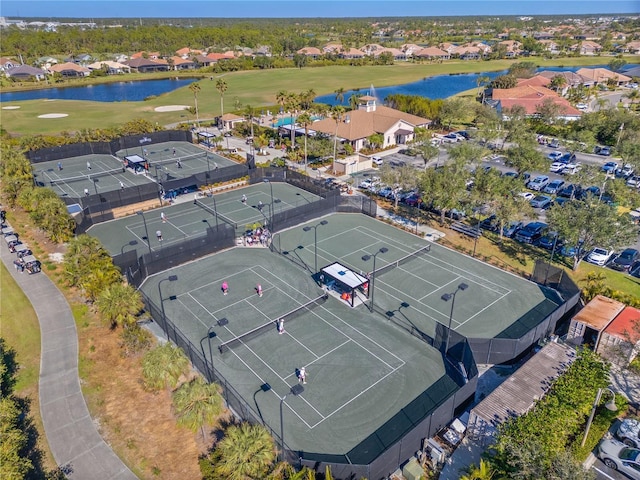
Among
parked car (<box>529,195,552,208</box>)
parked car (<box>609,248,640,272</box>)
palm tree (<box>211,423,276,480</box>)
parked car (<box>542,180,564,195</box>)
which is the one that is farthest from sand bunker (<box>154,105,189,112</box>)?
palm tree (<box>211,423,276,480</box>)

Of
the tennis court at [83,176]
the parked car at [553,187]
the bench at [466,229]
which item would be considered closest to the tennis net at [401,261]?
the bench at [466,229]

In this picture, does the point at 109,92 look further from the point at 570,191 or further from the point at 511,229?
the point at 511,229

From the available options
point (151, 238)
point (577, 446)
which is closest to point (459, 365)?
point (577, 446)

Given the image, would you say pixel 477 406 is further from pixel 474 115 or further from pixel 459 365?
pixel 474 115

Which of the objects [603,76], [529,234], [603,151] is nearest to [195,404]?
[529,234]

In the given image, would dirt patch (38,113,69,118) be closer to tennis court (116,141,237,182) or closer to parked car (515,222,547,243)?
tennis court (116,141,237,182)
